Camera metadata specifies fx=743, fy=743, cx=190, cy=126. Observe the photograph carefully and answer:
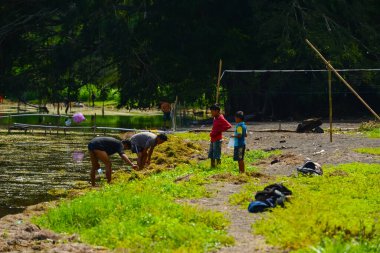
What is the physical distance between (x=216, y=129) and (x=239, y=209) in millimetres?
6298

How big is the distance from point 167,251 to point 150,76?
3716 centimetres

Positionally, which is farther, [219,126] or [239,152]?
[219,126]

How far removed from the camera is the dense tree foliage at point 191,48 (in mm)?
46750

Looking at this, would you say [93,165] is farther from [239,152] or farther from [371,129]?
[371,129]

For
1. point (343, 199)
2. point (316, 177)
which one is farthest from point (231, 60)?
point (343, 199)

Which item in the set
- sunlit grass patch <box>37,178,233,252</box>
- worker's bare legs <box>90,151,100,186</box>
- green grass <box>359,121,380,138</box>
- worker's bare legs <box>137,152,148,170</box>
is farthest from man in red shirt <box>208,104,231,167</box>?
green grass <box>359,121,380,138</box>

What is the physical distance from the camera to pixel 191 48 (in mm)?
49844

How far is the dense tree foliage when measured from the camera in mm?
46750

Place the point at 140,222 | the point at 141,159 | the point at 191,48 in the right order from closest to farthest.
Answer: the point at 140,222
the point at 141,159
the point at 191,48

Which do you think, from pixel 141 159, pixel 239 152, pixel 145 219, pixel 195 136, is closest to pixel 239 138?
pixel 239 152

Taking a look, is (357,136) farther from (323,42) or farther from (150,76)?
(150,76)

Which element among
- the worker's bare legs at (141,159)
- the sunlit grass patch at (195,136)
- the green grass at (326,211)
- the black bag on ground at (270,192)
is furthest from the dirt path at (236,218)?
the sunlit grass patch at (195,136)

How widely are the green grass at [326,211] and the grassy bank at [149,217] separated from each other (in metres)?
0.91

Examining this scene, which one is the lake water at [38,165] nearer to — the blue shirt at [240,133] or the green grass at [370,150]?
the blue shirt at [240,133]
